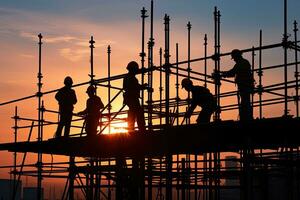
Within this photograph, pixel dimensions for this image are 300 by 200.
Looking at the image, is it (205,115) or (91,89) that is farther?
(91,89)

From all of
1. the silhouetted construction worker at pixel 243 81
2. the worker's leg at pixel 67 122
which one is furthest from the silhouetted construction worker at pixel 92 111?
the silhouetted construction worker at pixel 243 81

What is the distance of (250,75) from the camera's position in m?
14.2

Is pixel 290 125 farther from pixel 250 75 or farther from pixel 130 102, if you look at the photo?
pixel 130 102

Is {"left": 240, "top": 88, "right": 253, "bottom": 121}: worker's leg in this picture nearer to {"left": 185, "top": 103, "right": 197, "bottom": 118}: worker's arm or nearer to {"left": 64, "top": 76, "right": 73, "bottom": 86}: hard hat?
{"left": 185, "top": 103, "right": 197, "bottom": 118}: worker's arm

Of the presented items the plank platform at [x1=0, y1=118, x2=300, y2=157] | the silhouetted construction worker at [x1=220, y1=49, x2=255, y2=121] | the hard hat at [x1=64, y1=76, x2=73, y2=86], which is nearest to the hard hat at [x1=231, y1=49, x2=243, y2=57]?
the silhouetted construction worker at [x1=220, y1=49, x2=255, y2=121]

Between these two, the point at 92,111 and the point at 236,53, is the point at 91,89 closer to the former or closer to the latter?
the point at 92,111

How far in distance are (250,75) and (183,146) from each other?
7.84ft

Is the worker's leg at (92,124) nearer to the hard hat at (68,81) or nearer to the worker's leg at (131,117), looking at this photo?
the hard hat at (68,81)

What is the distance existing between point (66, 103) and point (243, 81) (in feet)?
19.5

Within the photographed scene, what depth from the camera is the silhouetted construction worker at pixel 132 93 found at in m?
15.3

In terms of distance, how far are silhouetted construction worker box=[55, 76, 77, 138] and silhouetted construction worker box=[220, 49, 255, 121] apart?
5.28 m

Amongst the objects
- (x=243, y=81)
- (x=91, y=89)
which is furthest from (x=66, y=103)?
(x=243, y=81)

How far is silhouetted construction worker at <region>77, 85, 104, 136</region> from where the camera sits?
17000 millimetres

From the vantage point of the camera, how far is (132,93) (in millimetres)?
15359
